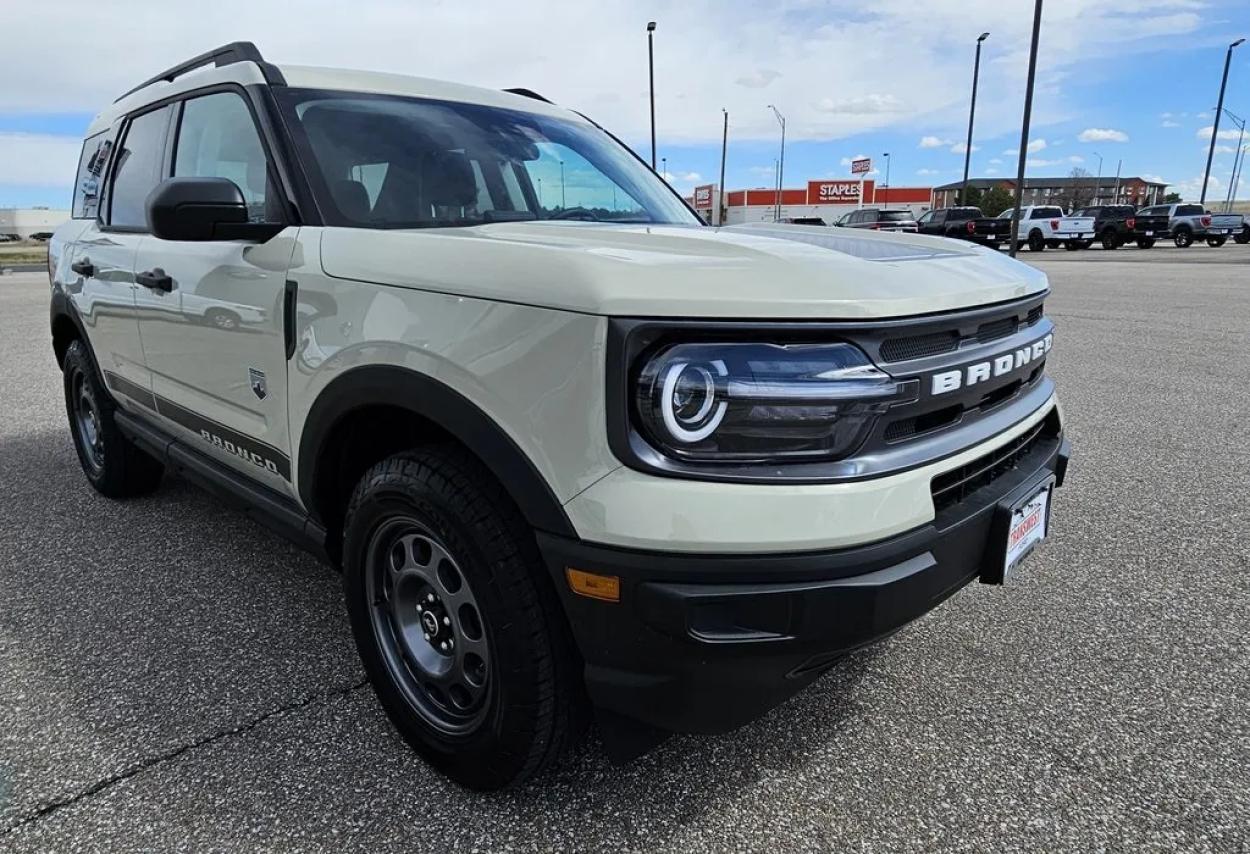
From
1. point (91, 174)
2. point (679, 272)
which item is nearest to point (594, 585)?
point (679, 272)

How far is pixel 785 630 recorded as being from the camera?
1607mm

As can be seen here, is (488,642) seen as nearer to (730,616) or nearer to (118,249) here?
(730,616)

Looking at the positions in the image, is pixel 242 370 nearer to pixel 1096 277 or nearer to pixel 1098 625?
pixel 1098 625

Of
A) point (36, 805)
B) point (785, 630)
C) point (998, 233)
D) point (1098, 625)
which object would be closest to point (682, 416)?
point (785, 630)

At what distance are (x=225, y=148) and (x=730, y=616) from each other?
2.42 m

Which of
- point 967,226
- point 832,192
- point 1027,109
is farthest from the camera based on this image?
point 832,192

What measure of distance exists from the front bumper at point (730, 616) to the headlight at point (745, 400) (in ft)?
0.68

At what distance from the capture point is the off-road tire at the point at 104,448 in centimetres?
413

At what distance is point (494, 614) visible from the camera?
181 centimetres

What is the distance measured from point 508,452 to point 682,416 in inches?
15.1

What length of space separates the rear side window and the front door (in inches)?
42.2

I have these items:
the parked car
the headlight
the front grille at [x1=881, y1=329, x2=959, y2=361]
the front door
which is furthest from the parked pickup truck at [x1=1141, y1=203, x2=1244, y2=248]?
the headlight

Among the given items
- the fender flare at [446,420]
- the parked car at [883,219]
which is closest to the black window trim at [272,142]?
the fender flare at [446,420]

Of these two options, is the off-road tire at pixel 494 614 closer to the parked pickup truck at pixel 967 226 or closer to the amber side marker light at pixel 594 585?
the amber side marker light at pixel 594 585
